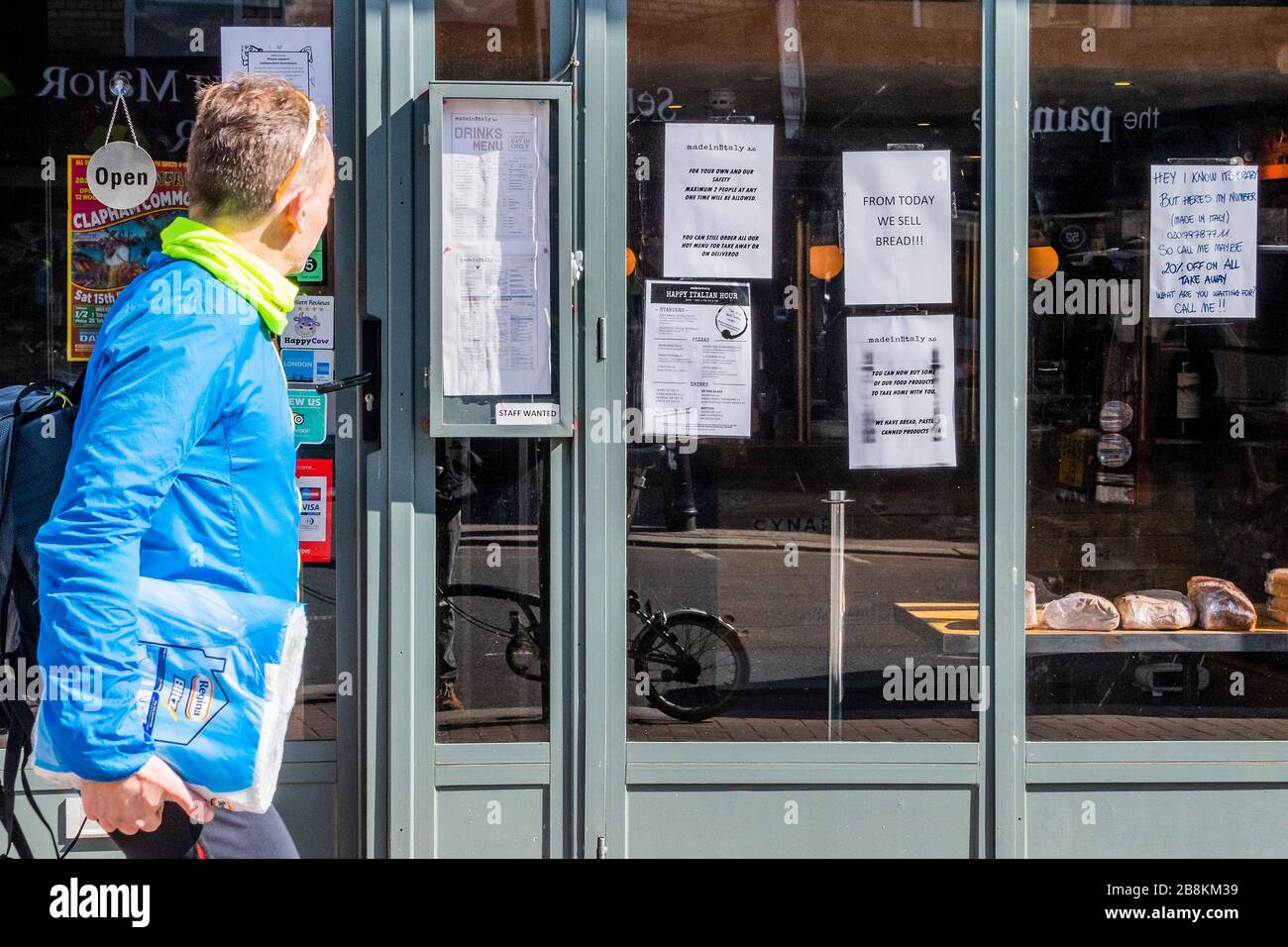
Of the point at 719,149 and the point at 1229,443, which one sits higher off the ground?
the point at 719,149

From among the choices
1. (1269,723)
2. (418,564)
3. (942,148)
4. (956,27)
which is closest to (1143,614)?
(1269,723)

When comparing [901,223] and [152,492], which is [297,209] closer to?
[152,492]

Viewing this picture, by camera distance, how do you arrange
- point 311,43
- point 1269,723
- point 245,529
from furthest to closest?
point 1269,723 < point 311,43 < point 245,529

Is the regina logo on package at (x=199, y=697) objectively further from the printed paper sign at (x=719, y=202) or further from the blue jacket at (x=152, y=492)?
the printed paper sign at (x=719, y=202)

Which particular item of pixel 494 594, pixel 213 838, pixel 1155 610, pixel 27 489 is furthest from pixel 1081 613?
pixel 27 489

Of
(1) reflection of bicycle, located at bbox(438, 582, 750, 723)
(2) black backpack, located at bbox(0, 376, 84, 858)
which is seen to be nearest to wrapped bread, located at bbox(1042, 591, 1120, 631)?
(1) reflection of bicycle, located at bbox(438, 582, 750, 723)

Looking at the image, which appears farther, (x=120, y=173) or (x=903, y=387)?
(x=903, y=387)

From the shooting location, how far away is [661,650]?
3920 millimetres

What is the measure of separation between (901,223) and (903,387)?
20.0 inches

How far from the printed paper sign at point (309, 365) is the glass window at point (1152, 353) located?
216 cm

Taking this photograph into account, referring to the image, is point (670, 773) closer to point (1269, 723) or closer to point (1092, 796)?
point (1092, 796)

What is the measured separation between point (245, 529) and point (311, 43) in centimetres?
193

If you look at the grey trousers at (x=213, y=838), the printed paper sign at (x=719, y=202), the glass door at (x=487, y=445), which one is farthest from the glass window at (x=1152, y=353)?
the grey trousers at (x=213, y=838)
